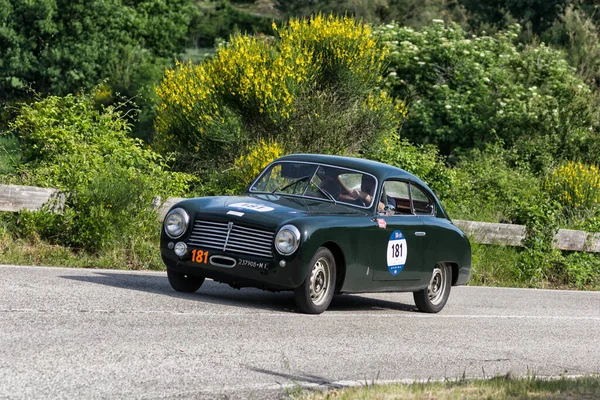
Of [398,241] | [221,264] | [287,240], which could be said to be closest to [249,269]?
[221,264]

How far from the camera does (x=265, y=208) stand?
424 inches

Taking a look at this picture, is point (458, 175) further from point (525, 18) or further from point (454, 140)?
point (525, 18)

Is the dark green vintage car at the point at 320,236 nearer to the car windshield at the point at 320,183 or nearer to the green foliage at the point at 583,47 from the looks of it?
the car windshield at the point at 320,183

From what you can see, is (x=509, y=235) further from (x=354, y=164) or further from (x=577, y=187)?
(x=354, y=164)

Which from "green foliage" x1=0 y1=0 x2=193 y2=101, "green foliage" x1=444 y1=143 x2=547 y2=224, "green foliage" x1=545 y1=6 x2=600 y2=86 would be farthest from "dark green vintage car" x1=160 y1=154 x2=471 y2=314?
"green foliage" x1=0 y1=0 x2=193 y2=101

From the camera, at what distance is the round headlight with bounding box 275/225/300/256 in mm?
10242

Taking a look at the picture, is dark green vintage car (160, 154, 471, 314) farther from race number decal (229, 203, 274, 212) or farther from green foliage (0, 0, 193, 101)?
green foliage (0, 0, 193, 101)

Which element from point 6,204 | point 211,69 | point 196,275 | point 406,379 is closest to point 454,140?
point 211,69

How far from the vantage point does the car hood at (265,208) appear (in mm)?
10508

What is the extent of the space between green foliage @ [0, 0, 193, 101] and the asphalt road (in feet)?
150

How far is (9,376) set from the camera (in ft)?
21.7

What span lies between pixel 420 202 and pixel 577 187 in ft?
33.2

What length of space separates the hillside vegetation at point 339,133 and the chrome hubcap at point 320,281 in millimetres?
4126

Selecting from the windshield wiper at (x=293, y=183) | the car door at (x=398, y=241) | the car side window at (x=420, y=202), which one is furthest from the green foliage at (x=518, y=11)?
the windshield wiper at (x=293, y=183)
